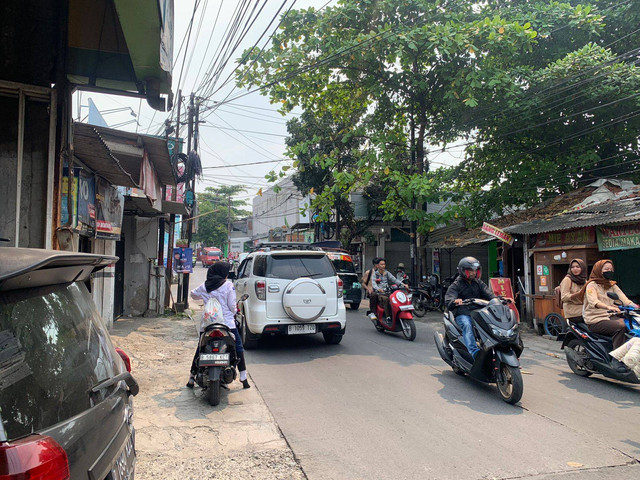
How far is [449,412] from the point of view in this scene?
479 cm

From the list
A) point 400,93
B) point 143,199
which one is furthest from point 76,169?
point 400,93

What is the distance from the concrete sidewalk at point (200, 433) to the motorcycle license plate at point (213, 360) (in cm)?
48

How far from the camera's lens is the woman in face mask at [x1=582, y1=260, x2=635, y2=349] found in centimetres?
571

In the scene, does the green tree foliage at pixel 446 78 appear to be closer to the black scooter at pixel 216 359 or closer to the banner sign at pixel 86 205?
the banner sign at pixel 86 205

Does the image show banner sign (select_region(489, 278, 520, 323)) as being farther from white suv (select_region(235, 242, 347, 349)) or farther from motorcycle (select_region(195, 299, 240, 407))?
motorcycle (select_region(195, 299, 240, 407))

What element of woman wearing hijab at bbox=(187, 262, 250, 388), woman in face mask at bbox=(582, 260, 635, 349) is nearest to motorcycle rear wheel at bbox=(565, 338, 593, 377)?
woman in face mask at bbox=(582, 260, 635, 349)

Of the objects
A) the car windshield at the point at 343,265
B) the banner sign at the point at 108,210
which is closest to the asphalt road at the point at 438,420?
the banner sign at the point at 108,210

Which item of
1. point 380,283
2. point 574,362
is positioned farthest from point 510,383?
point 380,283

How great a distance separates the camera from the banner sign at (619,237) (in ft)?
29.0

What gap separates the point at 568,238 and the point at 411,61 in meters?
6.85

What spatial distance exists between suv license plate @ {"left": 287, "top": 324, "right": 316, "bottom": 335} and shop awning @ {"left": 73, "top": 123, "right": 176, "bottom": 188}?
3.53 meters

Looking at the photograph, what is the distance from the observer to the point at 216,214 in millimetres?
57500

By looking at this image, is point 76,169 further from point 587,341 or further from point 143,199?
point 587,341

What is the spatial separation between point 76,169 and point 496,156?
525 inches
